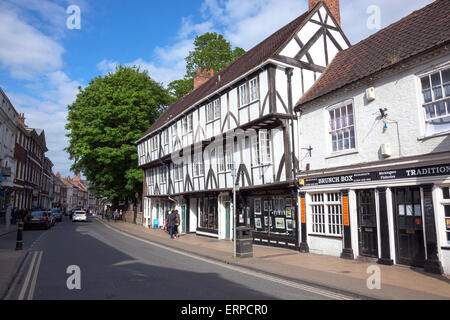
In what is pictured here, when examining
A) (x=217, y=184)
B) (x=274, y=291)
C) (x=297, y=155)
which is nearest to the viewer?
(x=274, y=291)

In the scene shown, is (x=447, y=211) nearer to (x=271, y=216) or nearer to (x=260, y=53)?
(x=271, y=216)

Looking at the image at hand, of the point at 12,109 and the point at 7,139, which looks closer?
the point at 7,139

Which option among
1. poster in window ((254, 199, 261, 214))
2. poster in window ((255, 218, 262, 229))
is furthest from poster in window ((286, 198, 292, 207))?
poster in window ((255, 218, 262, 229))

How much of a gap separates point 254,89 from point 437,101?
27.1 feet

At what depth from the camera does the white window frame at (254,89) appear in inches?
622

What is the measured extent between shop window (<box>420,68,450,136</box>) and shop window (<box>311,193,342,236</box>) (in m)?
4.01

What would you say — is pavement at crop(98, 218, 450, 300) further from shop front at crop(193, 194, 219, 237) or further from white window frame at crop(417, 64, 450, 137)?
shop front at crop(193, 194, 219, 237)

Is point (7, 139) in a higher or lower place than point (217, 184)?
higher

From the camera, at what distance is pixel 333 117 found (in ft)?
43.2

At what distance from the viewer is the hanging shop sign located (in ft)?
30.0

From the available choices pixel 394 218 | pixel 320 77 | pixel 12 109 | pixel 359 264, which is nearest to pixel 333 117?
pixel 320 77

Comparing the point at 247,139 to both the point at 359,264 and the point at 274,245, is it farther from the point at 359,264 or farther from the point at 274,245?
the point at 359,264
